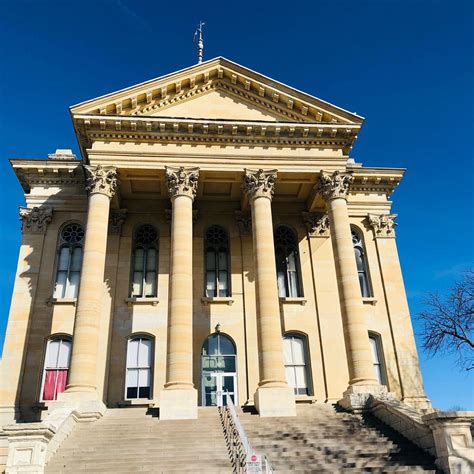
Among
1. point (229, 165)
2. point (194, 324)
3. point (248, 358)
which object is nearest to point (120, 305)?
point (194, 324)

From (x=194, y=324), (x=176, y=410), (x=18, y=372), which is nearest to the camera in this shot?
(x=176, y=410)

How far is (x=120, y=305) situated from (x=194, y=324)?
3.74 metres

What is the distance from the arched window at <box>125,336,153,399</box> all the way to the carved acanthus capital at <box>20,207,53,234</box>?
764 cm

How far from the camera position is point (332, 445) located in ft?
46.1

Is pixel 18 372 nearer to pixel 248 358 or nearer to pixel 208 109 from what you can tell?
pixel 248 358

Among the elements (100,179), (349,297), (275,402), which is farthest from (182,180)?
(275,402)

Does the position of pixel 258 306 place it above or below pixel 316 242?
below

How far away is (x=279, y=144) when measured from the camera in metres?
22.9

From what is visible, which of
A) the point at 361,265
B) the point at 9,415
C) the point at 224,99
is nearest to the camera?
the point at 9,415

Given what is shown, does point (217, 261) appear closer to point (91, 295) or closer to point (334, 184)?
point (334, 184)

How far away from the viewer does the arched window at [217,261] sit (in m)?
24.7

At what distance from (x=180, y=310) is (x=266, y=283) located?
3.69m

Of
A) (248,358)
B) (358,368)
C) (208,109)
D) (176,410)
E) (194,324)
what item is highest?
(208,109)

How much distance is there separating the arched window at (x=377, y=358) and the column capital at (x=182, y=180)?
11819 millimetres
